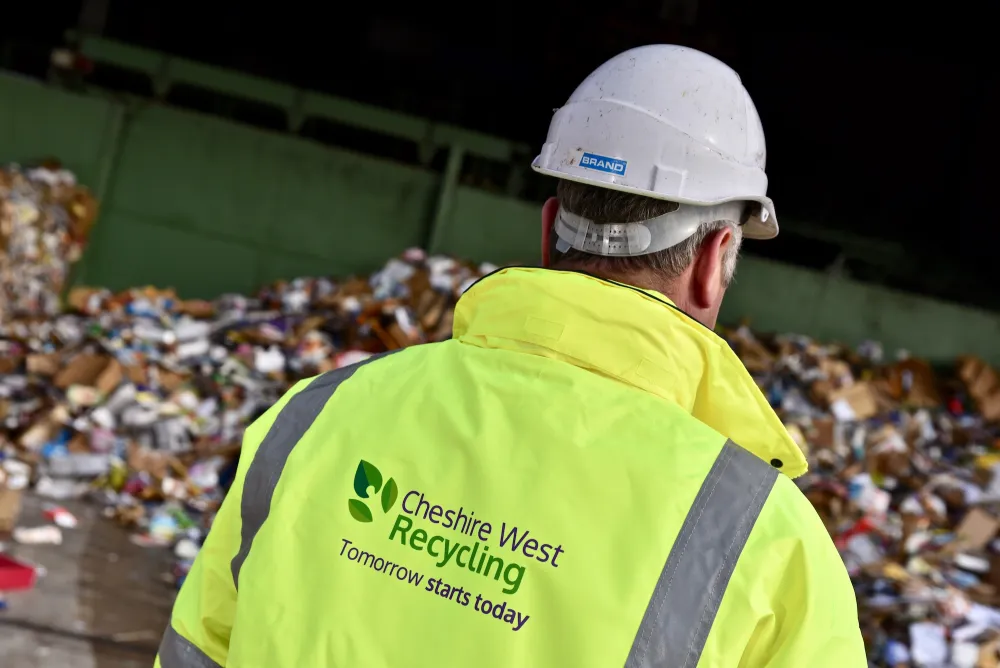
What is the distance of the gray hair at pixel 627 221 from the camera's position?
4.70 ft

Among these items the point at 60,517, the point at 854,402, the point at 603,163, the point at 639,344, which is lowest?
the point at 60,517

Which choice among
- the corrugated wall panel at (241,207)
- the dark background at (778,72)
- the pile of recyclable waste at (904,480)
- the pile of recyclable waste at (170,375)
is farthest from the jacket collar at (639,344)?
the dark background at (778,72)

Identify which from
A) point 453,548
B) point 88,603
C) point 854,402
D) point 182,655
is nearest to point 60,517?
point 88,603

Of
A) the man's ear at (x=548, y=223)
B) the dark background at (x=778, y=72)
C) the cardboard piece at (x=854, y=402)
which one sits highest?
the dark background at (x=778, y=72)

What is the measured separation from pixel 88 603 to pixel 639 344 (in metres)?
3.62

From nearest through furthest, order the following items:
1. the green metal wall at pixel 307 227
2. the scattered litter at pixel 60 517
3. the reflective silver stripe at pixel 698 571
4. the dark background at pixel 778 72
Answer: the reflective silver stripe at pixel 698 571 → the scattered litter at pixel 60 517 → the green metal wall at pixel 307 227 → the dark background at pixel 778 72

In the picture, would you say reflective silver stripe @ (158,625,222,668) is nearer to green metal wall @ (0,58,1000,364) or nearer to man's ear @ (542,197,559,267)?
man's ear @ (542,197,559,267)

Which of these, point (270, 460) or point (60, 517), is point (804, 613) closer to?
point (270, 460)

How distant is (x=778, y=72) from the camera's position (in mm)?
12609

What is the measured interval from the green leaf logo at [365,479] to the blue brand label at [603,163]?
616mm

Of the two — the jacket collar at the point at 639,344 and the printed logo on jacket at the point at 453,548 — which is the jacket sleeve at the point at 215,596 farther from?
the jacket collar at the point at 639,344

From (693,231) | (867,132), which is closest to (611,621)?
(693,231)

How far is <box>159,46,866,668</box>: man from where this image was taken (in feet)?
3.76

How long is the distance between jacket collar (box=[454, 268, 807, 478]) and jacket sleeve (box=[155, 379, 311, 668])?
0.40 m
